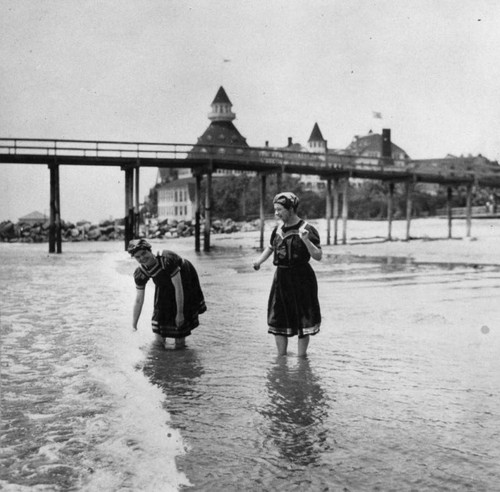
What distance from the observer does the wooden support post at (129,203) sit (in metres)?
31.5

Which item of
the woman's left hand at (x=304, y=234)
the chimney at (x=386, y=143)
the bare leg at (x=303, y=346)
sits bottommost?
the bare leg at (x=303, y=346)

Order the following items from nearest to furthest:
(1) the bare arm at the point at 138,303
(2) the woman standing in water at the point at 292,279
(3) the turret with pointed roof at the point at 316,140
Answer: (2) the woman standing in water at the point at 292,279 → (1) the bare arm at the point at 138,303 → (3) the turret with pointed roof at the point at 316,140

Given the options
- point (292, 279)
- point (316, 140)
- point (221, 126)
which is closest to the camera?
point (292, 279)

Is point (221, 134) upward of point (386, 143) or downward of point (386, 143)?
upward

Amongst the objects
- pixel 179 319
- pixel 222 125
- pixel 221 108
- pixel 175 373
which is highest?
pixel 221 108

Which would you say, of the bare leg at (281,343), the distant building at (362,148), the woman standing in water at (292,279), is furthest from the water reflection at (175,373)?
the distant building at (362,148)

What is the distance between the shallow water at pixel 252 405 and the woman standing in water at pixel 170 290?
0.25 m

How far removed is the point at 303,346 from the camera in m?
6.23


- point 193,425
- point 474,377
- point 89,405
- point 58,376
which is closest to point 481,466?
point 193,425

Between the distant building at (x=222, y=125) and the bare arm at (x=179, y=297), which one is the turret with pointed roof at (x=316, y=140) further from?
the bare arm at (x=179, y=297)

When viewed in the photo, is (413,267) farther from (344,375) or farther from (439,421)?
(439,421)

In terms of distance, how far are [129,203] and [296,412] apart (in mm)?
28064

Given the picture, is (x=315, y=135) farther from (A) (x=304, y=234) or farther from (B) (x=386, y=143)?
(A) (x=304, y=234)

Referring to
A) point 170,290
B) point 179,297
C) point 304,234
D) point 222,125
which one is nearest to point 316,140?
point 222,125
